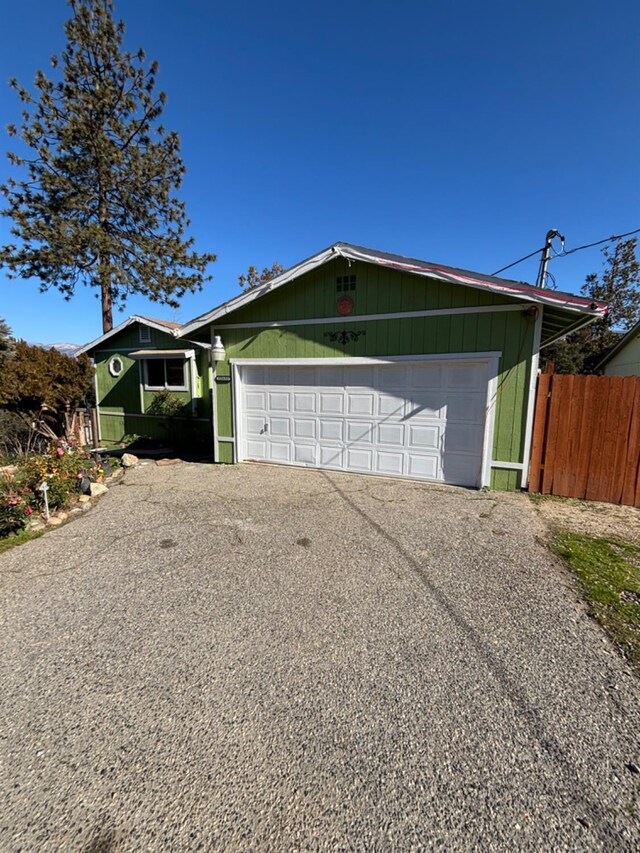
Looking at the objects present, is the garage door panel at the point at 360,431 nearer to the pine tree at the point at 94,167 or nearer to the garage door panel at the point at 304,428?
the garage door panel at the point at 304,428

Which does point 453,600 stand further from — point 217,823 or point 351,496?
point 351,496

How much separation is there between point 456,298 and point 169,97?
1558 centimetres

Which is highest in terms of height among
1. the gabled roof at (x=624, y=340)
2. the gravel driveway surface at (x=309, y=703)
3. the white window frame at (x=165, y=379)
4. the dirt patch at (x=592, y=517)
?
the gabled roof at (x=624, y=340)

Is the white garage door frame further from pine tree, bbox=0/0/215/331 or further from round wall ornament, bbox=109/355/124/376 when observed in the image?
pine tree, bbox=0/0/215/331

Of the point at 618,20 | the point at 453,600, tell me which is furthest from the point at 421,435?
the point at 618,20

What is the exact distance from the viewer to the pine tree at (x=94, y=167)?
13039 millimetres

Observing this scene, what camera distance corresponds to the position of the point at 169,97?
14.1 metres

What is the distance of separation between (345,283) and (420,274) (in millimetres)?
1458

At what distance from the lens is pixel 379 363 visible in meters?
6.71

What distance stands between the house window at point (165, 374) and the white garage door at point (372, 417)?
141 inches

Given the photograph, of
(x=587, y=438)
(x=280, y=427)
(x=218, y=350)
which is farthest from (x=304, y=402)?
(x=587, y=438)

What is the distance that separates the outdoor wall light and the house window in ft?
10.2

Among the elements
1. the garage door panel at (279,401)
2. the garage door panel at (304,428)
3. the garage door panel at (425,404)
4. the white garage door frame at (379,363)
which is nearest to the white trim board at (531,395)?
the white garage door frame at (379,363)

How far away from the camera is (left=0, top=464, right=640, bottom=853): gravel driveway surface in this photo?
4.95 feet
